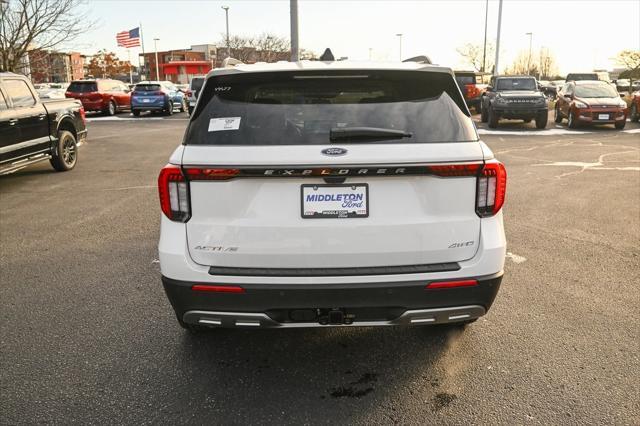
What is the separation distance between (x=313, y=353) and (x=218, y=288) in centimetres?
100

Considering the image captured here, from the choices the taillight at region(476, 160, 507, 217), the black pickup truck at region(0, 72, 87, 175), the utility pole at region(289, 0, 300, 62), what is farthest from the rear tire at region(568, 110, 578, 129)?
the taillight at region(476, 160, 507, 217)

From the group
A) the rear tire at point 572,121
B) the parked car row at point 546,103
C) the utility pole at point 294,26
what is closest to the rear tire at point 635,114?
the parked car row at point 546,103

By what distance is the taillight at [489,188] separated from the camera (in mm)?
2871

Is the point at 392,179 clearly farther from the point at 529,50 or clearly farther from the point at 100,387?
the point at 529,50

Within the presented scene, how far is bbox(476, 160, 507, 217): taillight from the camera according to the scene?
9.42 ft

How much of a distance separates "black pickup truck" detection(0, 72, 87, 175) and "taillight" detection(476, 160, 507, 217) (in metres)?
8.49

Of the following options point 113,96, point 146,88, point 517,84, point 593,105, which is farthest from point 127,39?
point 593,105

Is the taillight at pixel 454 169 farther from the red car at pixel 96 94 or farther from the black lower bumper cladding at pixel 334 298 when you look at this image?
the red car at pixel 96 94

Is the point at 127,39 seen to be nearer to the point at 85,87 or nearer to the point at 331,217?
the point at 85,87

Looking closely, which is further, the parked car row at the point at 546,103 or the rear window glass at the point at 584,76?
the rear window glass at the point at 584,76

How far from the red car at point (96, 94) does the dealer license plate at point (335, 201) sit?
27658mm

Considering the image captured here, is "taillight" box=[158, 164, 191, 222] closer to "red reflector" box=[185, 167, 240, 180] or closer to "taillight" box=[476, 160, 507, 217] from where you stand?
"red reflector" box=[185, 167, 240, 180]

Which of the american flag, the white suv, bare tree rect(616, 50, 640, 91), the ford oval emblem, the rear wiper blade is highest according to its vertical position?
the american flag

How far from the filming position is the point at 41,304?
173 inches
